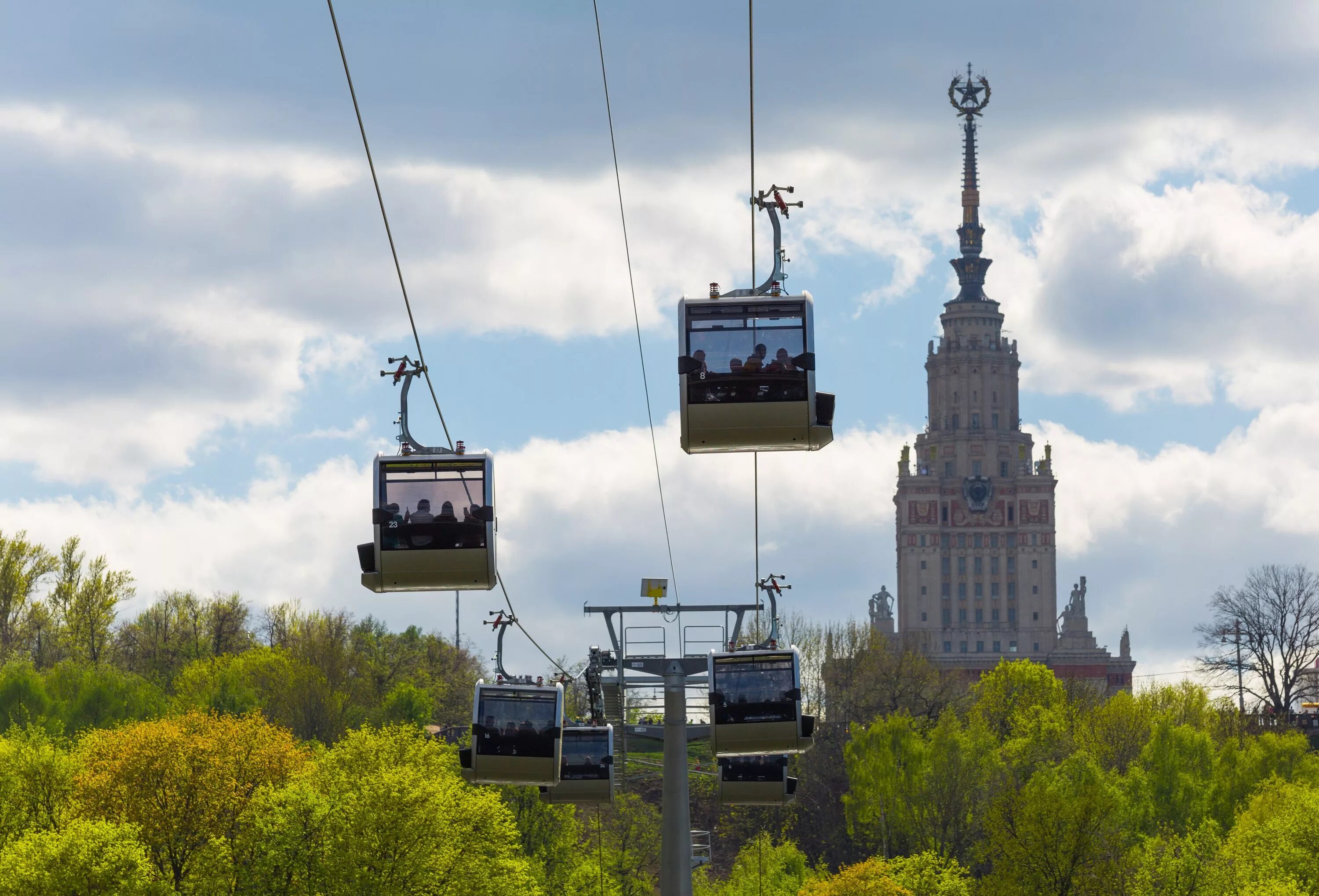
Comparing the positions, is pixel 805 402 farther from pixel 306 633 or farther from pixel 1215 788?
pixel 306 633

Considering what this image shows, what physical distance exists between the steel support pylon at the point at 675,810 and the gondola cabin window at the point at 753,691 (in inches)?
466

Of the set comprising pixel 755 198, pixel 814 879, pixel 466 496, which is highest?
pixel 755 198

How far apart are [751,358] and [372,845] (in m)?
41.3

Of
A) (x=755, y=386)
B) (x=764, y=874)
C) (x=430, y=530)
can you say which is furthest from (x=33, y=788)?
(x=755, y=386)

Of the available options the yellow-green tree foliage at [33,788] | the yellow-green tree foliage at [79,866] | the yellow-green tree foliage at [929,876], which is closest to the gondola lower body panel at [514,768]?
the yellow-green tree foliage at [79,866]

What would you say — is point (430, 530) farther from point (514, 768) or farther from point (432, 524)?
point (514, 768)

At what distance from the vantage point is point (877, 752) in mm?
113375

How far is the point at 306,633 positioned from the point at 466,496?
12413cm

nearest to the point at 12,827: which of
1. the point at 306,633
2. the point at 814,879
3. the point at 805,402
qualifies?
the point at 814,879

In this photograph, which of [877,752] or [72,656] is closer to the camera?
[877,752]

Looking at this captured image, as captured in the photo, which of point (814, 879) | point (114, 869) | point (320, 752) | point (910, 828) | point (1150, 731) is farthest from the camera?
point (1150, 731)

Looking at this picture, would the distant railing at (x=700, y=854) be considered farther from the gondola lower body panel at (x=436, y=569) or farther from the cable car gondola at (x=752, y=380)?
the cable car gondola at (x=752, y=380)

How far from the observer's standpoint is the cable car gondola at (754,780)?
199 ft

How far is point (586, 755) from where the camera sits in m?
57.7
